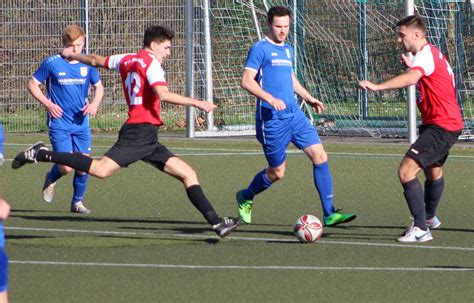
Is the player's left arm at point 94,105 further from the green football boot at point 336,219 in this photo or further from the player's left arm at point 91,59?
the green football boot at point 336,219

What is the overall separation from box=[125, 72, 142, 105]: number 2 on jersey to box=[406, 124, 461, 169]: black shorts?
2327mm

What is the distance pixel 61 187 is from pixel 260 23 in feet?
30.3

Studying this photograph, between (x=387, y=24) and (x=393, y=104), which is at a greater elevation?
(x=387, y=24)

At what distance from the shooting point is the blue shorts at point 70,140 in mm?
12453

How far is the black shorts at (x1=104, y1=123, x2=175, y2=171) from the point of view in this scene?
10.4 m

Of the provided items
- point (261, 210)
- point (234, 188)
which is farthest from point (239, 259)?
point (234, 188)

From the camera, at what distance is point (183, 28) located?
76.8 ft

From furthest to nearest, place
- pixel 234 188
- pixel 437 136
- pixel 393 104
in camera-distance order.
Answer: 1. pixel 393 104
2. pixel 234 188
3. pixel 437 136

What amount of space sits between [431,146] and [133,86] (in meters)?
2.56

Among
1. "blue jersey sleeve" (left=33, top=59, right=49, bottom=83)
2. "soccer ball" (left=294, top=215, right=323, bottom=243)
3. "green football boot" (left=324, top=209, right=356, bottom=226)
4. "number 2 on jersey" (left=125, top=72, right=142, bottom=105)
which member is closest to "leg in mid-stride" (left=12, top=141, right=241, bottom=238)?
"number 2 on jersey" (left=125, top=72, right=142, bottom=105)

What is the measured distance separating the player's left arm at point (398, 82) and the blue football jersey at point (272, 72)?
1414 millimetres

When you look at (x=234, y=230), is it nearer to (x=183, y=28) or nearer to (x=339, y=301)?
(x=339, y=301)

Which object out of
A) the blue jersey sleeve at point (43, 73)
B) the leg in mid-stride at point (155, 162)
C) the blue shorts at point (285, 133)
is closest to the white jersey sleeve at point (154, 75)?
the leg in mid-stride at point (155, 162)

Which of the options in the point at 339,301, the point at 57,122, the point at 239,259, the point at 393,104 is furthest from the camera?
the point at 393,104
